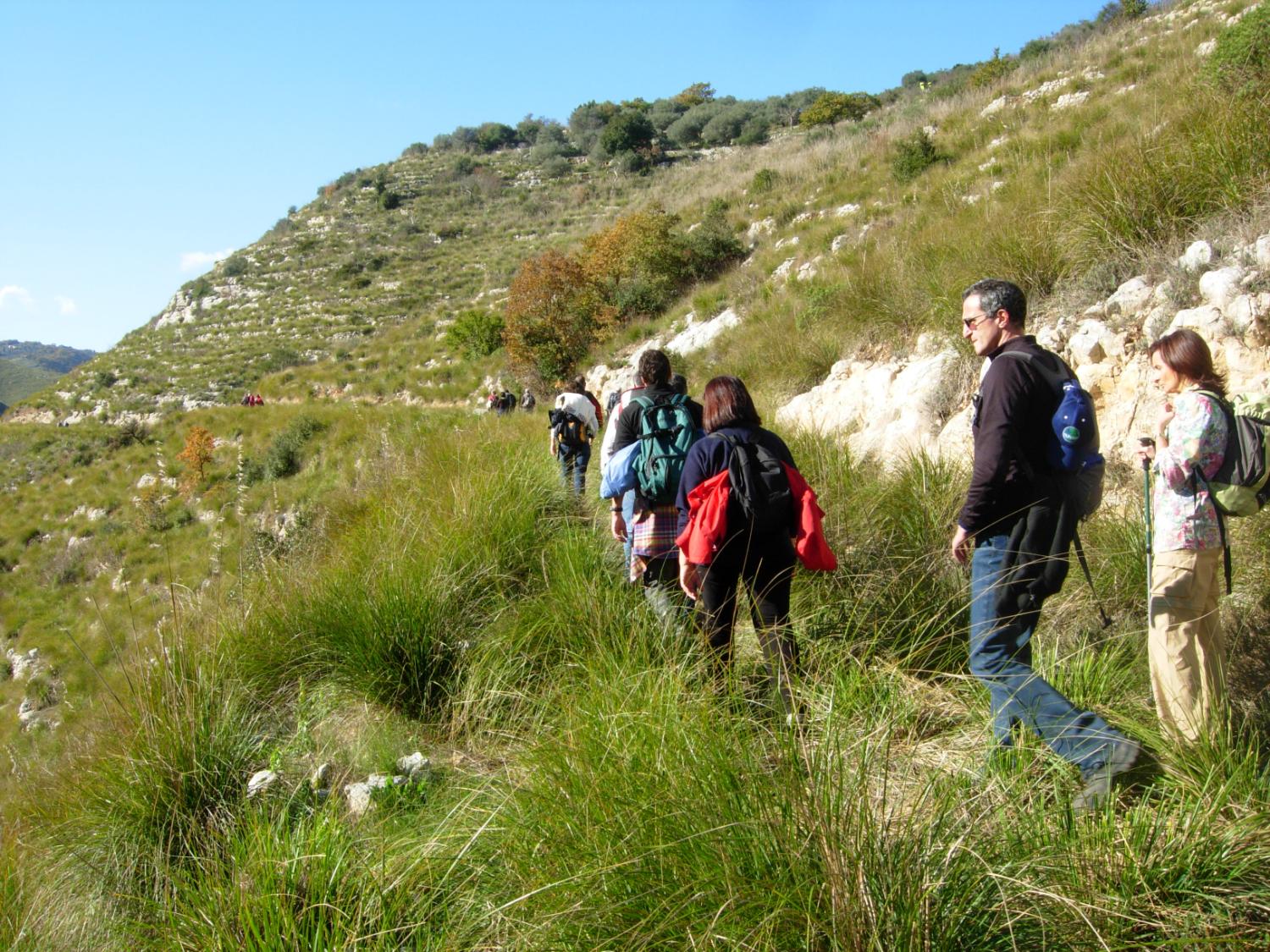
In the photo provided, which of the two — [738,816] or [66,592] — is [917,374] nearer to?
[738,816]

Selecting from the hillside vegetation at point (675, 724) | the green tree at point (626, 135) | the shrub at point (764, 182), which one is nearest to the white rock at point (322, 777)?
the hillside vegetation at point (675, 724)

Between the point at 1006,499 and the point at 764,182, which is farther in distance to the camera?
the point at 764,182

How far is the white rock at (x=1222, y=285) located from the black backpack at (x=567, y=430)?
17.1 feet

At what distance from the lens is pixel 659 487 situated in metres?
4.22

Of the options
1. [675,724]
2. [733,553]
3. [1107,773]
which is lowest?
[1107,773]

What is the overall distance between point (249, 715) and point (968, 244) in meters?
7.55

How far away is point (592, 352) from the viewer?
21.7m

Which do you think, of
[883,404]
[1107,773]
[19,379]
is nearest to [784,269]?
[883,404]

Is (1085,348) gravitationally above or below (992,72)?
below

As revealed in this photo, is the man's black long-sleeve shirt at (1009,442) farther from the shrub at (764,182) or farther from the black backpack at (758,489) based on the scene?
the shrub at (764,182)

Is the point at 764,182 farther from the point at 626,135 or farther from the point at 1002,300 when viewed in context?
the point at 626,135

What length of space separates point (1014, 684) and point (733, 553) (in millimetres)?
1285

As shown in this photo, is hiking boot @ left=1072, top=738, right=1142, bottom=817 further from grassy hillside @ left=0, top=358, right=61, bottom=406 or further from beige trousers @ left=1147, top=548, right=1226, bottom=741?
grassy hillside @ left=0, top=358, right=61, bottom=406

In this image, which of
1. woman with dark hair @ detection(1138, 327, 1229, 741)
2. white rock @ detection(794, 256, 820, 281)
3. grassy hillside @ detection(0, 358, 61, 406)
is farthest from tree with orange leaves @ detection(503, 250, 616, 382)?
grassy hillside @ detection(0, 358, 61, 406)
